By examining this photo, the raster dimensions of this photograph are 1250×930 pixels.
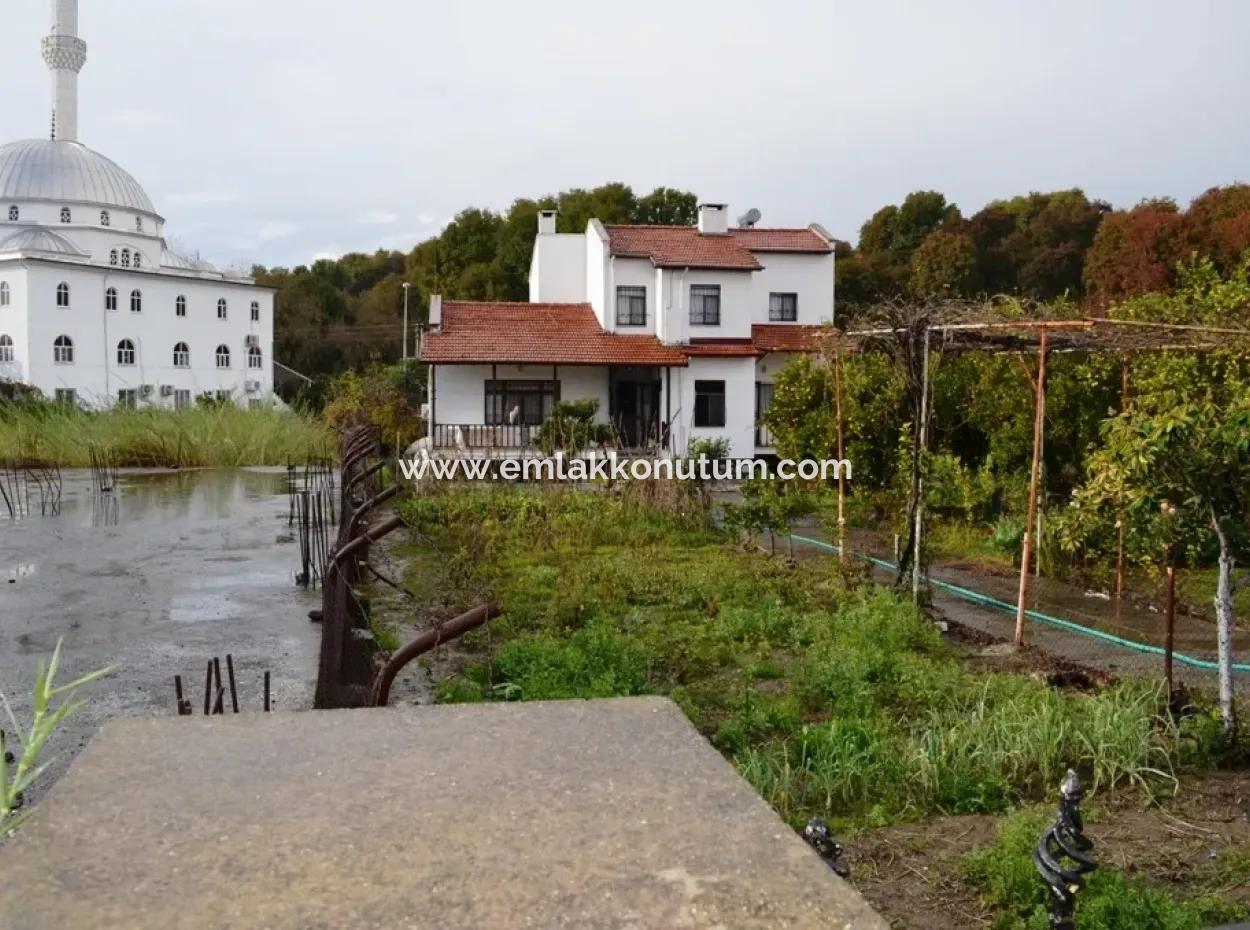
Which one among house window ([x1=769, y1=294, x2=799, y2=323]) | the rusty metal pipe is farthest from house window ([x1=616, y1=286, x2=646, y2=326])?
the rusty metal pipe

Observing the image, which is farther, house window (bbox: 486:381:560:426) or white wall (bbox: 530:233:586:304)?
white wall (bbox: 530:233:586:304)

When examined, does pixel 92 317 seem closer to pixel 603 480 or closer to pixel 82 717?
pixel 603 480

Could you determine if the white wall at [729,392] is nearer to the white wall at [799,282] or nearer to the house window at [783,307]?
the white wall at [799,282]

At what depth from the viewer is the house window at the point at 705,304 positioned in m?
28.9

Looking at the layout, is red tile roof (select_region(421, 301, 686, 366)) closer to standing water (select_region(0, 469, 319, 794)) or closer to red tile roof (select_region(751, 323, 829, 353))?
red tile roof (select_region(751, 323, 829, 353))

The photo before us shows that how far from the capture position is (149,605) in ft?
33.7

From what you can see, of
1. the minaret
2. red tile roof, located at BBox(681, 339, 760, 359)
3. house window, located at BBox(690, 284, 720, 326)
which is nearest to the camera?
red tile roof, located at BBox(681, 339, 760, 359)

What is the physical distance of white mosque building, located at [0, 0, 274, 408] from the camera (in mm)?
52156

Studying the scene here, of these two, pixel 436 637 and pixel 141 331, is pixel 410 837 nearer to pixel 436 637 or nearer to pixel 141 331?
pixel 436 637

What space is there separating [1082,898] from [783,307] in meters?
28.2

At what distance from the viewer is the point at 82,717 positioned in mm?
6625

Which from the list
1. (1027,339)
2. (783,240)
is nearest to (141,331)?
(783,240)

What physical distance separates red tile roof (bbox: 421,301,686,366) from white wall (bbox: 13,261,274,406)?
25.2m

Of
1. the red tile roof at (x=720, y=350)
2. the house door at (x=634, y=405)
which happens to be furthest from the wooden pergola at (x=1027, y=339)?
the house door at (x=634, y=405)
